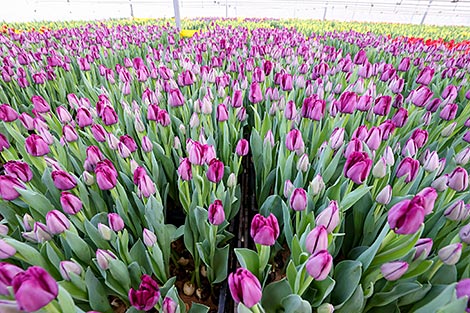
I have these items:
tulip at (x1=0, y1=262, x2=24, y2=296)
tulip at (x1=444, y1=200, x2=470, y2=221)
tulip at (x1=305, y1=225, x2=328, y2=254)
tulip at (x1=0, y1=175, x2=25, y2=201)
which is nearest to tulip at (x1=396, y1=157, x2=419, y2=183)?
tulip at (x1=444, y1=200, x2=470, y2=221)

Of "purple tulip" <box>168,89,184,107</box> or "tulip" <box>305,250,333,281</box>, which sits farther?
"purple tulip" <box>168,89,184,107</box>

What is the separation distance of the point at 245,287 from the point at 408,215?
0.93 feet

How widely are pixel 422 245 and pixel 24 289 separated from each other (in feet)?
2.03

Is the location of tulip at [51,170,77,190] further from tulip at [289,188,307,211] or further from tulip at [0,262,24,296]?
tulip at [289,188,307,211]

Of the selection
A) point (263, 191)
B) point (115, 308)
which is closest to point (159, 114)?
point (263, 191)

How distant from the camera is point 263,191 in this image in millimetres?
942

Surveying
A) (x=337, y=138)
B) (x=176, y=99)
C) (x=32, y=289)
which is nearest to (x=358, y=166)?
(x=337, y=138)

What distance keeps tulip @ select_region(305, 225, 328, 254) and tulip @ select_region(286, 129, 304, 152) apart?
1.14 feet

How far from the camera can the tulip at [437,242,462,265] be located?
477mm

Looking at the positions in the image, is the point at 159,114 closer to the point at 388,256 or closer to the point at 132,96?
the point at 132,96

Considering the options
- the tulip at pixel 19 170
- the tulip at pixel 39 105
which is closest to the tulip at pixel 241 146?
the tulip at pixel 19 170

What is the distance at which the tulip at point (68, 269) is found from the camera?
0.54 metres

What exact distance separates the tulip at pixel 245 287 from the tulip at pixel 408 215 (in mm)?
256

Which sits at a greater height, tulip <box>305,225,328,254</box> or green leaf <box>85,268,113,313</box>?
tulip <box>305,225,328,254</box>
